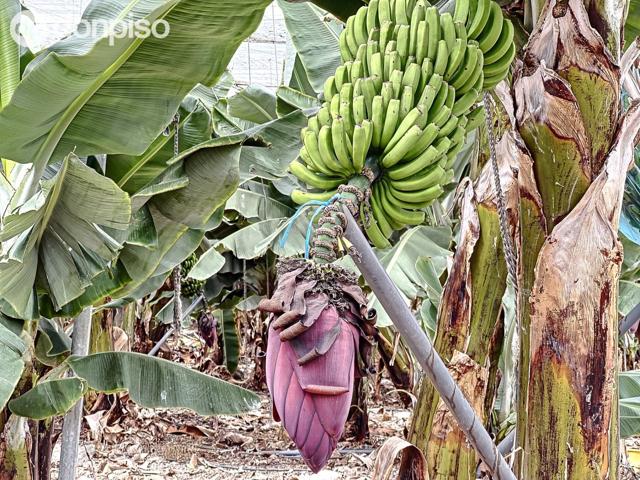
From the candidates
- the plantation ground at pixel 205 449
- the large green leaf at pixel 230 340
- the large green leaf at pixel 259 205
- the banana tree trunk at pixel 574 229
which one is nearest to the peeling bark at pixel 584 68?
the banana tree trunk at pixel 574 229

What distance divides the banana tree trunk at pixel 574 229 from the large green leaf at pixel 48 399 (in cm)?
123

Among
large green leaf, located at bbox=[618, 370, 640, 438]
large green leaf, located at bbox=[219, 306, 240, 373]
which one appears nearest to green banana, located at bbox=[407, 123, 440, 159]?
large green leaf, located at bbox=[618, 370, 640, 438]

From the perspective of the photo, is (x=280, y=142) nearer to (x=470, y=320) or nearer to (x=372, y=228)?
(x=470, y=320)

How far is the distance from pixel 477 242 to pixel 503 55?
0.59 metres

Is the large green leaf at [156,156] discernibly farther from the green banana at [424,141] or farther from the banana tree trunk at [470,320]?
the green banana at [424,141]

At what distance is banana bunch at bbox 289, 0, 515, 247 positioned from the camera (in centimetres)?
91

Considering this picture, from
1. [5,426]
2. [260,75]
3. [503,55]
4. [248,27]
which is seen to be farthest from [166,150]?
[260,75]

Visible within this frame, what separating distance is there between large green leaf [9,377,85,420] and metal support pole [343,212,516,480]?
3.94 feet

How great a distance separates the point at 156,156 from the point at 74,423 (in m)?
0.97

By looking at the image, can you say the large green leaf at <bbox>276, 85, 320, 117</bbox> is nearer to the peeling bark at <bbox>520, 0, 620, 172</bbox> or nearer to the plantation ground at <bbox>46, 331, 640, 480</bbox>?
the peeling bark at <bbox>520, 0, 620, 172</bbox>

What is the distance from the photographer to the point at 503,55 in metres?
1.16

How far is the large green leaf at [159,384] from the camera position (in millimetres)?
1939

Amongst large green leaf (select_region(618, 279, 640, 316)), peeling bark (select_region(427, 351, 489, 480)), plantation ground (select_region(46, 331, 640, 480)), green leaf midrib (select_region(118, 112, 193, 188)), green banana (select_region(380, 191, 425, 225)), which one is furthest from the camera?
plantation ground (select_region(46, 331, 640, 480))

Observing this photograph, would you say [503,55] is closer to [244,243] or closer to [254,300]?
[244,243]
